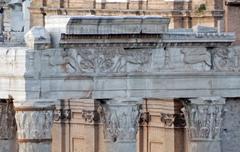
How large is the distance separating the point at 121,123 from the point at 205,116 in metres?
2.22

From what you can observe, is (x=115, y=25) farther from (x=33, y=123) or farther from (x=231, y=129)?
(x=231, y=129)

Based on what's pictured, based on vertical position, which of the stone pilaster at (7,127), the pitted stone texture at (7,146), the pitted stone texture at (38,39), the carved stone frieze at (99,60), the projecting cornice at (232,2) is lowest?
the pitted stone texture at (7,146)

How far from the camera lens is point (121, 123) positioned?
53.4 metres

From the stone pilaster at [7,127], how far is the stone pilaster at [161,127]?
4549 mm

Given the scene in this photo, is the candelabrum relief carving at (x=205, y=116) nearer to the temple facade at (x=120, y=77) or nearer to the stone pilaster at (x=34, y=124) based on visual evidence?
the temple facade at (x=120, y=77)

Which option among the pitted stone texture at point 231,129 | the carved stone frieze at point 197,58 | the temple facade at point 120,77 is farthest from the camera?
the pitted stone texture at point 231,129

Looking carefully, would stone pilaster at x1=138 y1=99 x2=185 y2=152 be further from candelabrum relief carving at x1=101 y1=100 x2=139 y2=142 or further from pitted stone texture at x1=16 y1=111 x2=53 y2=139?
pitted stone texture at x1=16 y1=111 x2=53 y2=139

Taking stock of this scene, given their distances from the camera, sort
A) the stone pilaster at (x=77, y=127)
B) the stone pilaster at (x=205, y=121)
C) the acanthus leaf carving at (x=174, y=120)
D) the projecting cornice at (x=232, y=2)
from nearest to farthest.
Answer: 1. the stone pilaster at (x=205, y=121)
2. the acanthus leaf carving at (x=174, y=120)
3. the projecting cornice at (x=232, y=2)
4. the stone pilaster at (x=77, y=127)

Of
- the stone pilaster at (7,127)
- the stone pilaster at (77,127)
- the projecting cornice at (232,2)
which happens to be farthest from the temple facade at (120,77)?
the stone pilaster at (77,127)

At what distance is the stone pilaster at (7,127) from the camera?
54.3m

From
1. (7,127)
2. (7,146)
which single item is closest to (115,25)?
(7,127)

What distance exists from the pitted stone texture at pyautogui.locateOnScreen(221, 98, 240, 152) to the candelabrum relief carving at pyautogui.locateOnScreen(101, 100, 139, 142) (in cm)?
339

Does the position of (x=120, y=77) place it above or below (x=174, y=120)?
above

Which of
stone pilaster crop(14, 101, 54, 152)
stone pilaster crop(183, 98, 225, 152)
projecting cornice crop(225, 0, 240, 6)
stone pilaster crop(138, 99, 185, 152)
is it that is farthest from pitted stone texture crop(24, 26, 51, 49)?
projecting cornice crop(225, 0, 240, 6)
